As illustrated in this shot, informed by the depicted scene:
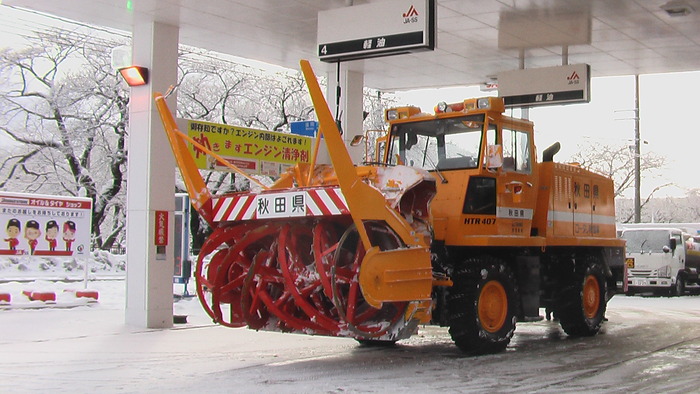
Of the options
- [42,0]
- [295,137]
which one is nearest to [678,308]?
[295,137]

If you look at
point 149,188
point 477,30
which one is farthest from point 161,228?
point 477,30

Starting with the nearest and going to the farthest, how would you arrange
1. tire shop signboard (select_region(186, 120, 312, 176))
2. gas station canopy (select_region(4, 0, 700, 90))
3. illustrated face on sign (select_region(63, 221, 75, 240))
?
gas station canopy (select_region(4, 0, 700, 90)), tire shop signboard (select_region(186, 120, 312, 176)), illustrated face on sign (select_region(63, 221, 75, 240))

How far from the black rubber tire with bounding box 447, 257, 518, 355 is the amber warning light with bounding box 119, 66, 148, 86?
632 centimetres

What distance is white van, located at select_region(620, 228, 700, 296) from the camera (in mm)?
23453

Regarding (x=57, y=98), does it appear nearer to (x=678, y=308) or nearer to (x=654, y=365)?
(x=678, y=308)

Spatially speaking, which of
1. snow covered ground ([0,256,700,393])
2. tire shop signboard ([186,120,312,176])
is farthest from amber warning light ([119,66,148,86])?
snow covered ground ([0,256,700,393])

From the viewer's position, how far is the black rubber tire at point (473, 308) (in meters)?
10.3

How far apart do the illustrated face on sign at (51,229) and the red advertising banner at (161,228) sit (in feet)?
A: 22.3

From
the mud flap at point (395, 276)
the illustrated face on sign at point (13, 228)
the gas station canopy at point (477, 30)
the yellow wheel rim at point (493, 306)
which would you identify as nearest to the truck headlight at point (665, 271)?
the gas station canopy at point (477, 30)

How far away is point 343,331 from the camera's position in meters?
8.95

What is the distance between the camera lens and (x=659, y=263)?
76.9 feet

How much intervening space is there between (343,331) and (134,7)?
6.85 meters

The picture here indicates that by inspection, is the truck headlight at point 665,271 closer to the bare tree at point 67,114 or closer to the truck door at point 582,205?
the truck door at point 582,205

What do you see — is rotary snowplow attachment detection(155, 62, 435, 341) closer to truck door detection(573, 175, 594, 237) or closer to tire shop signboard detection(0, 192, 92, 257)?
truck door detection(573, 175, 594, 237)
